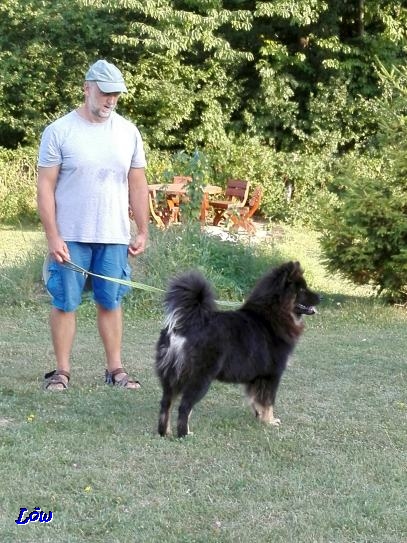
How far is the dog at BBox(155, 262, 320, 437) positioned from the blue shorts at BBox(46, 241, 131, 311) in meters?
1.04

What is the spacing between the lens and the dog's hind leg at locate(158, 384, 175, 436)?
5023 mm

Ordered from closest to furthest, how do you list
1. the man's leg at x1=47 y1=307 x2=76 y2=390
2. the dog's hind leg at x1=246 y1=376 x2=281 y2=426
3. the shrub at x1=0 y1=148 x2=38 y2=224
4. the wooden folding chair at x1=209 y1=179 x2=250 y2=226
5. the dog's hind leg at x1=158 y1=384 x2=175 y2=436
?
the dog's hind leg at x1=158 y1=384 x2=175 y2=436, the dog's hind leg at x1=246 y1=376 x2=281 y2=426, the man's leg at x1=47 y1=307 x2=76 y2=390, the wooden folding chair at x1=209 y1=179 x2=250 y2=226, the shrub at x1=0 y1=148 x2=38 y2=224

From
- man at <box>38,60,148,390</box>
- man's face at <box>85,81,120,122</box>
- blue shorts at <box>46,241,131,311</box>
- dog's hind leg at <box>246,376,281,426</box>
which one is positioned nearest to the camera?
dog's hind leg at <box>246,376,281,426</box>

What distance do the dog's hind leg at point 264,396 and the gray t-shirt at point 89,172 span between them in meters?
1.43

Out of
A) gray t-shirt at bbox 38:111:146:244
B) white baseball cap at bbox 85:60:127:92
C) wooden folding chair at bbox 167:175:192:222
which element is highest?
white baseball cap at bbox 85:60:127:92

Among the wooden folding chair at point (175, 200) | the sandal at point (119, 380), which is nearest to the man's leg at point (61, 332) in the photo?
the sandal at point (119, 380)

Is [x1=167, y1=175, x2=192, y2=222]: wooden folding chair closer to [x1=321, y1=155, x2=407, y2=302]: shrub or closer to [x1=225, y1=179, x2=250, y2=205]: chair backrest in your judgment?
[x1=225, y1=179, x2=250, y2=205]: chair backrest

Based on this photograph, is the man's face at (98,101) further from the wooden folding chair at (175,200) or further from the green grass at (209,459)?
the wooden folding chair at (175,200)

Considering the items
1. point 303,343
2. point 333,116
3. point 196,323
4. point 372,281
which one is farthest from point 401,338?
point 333,116

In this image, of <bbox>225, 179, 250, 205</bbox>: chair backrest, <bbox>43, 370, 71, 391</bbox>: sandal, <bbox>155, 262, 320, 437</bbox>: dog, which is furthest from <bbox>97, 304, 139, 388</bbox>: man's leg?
<bbox>225, 179, 250, 205</bbox>: chair backrest

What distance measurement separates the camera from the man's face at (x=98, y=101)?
5.52 meters

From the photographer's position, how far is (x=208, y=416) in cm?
557

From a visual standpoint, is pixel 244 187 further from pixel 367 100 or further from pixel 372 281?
pixel 372 281
